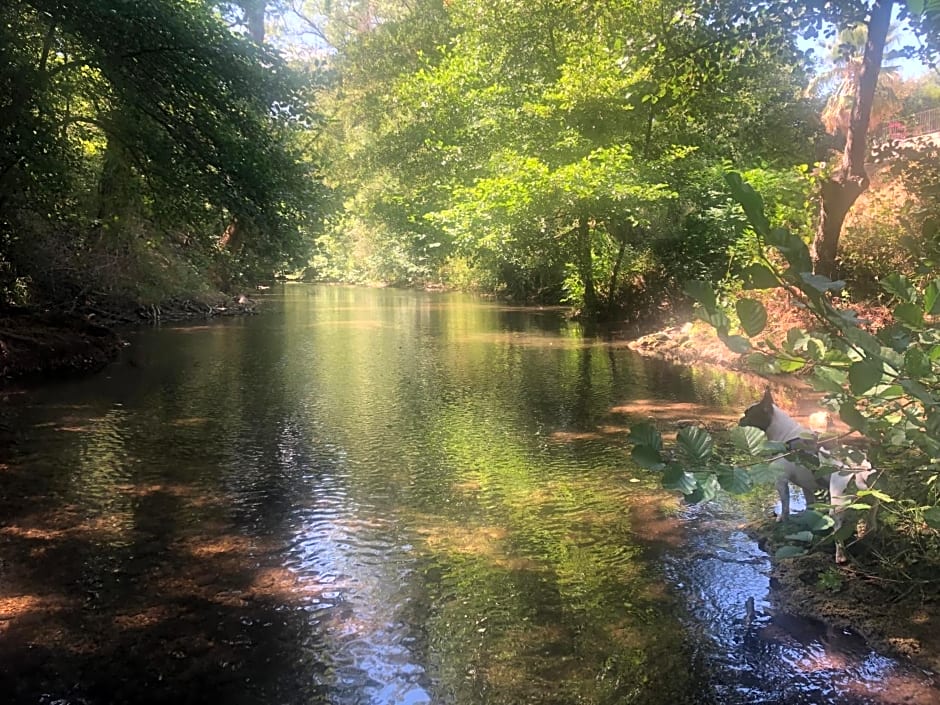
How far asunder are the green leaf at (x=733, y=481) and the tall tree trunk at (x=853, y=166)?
364 inches

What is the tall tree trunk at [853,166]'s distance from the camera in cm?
1050

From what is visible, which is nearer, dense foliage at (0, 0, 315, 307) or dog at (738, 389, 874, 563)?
dog at (738, 389, 874, 563)

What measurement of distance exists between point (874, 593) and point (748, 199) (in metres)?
2.65

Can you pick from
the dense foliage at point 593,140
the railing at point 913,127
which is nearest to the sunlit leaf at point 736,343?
the dense foliage at point 593,140

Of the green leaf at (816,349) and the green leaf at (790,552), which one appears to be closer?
the green leaf at (816,349)

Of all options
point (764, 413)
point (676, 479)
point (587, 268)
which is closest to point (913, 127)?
point (587, 268)

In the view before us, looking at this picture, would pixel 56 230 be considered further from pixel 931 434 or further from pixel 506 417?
pixel 931 434

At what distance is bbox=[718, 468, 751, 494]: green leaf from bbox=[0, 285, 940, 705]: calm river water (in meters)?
0.96

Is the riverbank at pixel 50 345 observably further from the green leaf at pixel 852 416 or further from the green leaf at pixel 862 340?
the green leaf at pixel 862 340

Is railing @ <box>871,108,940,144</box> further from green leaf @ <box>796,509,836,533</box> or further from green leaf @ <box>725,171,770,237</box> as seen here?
green leaf @ <box>725,171,770,237</box>

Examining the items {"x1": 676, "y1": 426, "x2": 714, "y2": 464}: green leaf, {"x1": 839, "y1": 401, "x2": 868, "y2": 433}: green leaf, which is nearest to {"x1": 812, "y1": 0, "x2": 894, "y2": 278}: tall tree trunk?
{"x1": 839, "y1": 401, "x2": 868, "y2": 433}: green leaf

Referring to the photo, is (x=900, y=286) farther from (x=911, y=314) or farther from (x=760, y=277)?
(x=760, y=277)

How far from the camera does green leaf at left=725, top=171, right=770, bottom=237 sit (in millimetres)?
2205

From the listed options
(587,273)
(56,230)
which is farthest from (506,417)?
(587,273)
